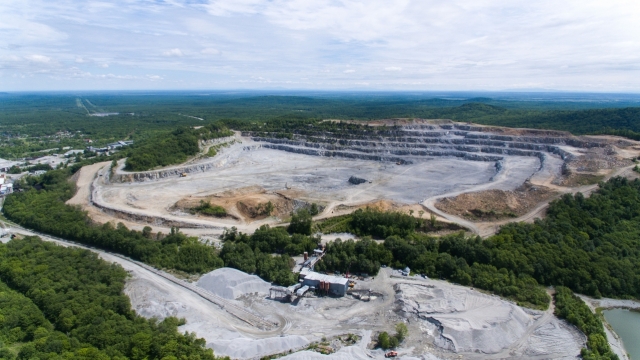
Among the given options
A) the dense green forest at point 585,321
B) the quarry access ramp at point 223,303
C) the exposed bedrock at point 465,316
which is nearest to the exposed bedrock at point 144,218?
the quarry access ramp at point 223,303

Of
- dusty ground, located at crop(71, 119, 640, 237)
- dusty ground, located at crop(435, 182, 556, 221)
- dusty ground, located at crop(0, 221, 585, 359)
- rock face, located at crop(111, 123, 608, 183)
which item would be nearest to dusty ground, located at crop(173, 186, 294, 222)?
dusty ground, located at crop(71, 119, 640, 237)

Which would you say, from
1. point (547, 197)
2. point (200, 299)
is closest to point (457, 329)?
point (200, 299)

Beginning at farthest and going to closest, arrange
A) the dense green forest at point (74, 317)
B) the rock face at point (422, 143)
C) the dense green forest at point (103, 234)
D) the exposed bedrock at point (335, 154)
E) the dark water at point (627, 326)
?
the exposed bedrock at point (335, 154)
the rock face at point (422, 143)
the dense green forest at point (103, 234)
the dark water at point (627, 326)
the dense green forest at point (74, 317)

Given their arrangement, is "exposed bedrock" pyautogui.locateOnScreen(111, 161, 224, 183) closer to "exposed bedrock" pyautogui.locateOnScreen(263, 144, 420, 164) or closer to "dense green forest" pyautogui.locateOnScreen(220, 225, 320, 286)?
"exposed bedrock" pyautogui.locateOnScreen(263, 144, 420, 164)

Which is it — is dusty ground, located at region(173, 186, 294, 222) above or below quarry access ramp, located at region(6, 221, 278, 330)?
above

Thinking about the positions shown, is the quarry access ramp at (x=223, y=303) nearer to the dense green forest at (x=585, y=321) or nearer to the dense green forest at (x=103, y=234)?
the dense green forest at (x=103, y=234)

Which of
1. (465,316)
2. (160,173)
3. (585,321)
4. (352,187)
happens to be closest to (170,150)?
(160,173)

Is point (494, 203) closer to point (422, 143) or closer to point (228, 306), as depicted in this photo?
point (228, 306)
